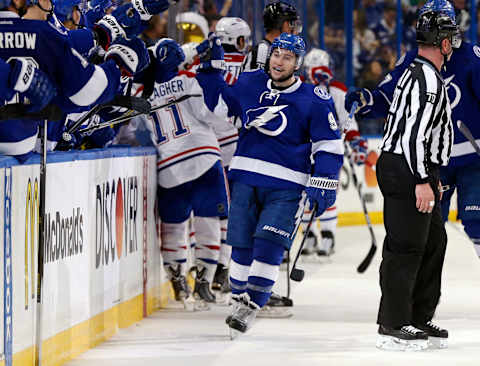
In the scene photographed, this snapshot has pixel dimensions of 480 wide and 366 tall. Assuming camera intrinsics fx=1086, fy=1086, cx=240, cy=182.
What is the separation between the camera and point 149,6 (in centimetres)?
392

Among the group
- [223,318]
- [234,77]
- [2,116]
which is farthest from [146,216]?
[2,116]

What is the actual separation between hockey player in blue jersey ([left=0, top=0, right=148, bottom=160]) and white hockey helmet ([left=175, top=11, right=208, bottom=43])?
2676 mm

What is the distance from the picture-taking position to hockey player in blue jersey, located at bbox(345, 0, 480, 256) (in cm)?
465

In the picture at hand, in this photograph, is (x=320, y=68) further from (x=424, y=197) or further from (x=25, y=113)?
(x=25, y=113)

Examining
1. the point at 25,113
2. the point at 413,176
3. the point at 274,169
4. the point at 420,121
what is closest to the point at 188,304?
the point at 274,169

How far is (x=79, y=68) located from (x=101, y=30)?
0.68m

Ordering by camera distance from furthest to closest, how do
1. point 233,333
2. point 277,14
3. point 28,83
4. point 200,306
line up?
point 277,14 → point 200,306 → point 233,333 → point 28,83

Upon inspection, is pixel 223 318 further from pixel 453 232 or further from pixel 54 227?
pixel 453 232

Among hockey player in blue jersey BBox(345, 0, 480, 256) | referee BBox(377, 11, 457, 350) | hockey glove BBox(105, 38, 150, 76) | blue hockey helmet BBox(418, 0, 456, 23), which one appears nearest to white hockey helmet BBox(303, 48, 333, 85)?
hockey player in blue jersey BBox(345, 0, 480, 256)

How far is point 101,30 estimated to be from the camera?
156 inches

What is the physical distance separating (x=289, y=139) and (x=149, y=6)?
84cm

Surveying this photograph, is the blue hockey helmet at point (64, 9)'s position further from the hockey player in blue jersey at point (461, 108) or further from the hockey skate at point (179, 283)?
the hockey skate at point (179, 283)

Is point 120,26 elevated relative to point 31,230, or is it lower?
elevated

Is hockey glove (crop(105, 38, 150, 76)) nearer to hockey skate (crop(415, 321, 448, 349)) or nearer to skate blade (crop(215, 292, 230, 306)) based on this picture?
hockey skate (crop(415, 321, 448, 349))
